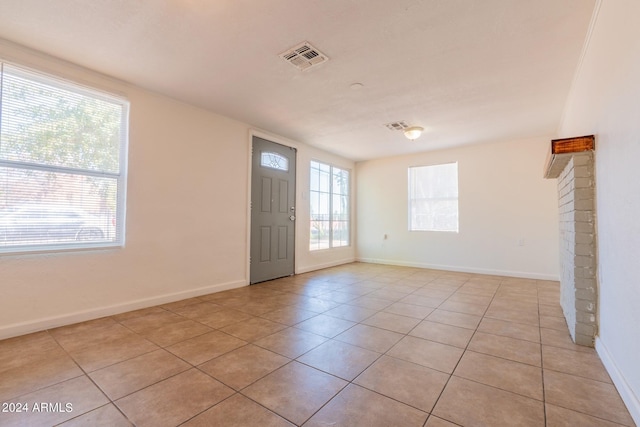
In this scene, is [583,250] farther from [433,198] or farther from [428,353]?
[433,198]

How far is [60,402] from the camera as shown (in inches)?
60.0

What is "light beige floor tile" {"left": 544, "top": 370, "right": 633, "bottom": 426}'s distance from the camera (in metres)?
1.46

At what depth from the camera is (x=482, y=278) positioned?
480 centimetres

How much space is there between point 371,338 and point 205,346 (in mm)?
1336

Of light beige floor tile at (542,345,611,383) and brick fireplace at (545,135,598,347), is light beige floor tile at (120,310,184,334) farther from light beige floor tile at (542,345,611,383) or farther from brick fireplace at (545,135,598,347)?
brick fireplace at (545,135,598,347)

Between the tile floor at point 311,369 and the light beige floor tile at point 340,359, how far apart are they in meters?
0.01

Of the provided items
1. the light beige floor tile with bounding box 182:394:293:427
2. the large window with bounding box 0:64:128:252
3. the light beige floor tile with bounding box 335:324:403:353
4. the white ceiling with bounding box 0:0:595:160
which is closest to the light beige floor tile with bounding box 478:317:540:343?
the light beige floor tile with bounding box 335:324:403:353

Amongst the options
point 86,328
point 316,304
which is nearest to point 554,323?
point 316,304

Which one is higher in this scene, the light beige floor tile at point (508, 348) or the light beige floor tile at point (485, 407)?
the light beige floor tile at point (485, 407)

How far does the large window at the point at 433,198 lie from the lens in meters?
5.60

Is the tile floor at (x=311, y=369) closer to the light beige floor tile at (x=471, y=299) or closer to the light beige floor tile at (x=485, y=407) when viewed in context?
the light beige floor tile at (x=485, y=407)

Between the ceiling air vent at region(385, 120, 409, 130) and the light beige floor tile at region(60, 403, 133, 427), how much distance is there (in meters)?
4.20

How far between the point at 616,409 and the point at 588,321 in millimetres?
905

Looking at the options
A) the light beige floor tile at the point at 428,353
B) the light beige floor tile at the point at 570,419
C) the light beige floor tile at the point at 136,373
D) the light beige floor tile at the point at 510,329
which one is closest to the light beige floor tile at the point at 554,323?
the light beige floor tile at the point at 510,329
